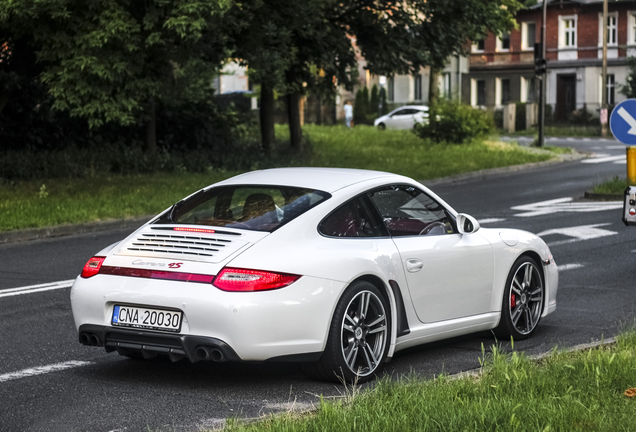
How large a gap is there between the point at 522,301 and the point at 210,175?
16.5m

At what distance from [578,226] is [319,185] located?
391 inches

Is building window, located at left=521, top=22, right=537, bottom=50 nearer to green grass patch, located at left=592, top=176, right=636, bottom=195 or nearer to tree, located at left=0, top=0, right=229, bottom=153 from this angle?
green grass patch, located at left=592, top=176, right=636, bottom=195

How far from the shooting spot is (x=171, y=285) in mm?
5934

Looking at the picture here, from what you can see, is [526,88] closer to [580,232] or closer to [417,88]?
[417,88]

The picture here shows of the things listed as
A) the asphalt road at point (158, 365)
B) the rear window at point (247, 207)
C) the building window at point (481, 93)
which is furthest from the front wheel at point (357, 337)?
the building window at point (481, 93)

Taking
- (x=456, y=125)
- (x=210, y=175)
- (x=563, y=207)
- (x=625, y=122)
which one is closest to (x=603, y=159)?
(x=456, y=125)

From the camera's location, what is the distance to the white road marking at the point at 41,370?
6.49 m

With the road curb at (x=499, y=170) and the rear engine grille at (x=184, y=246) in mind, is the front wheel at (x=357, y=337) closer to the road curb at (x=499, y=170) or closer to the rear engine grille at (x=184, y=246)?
the rear engine grille at (x=184, y=246)

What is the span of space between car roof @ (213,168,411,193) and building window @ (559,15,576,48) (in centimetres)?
6454

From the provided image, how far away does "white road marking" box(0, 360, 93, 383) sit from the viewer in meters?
6.49

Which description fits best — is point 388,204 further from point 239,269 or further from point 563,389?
point 563,389

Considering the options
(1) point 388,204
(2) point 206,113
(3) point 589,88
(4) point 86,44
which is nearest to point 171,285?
(1) point 388,204

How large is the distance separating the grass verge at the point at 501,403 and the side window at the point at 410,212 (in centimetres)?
126

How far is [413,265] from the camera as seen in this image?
6.78 m
